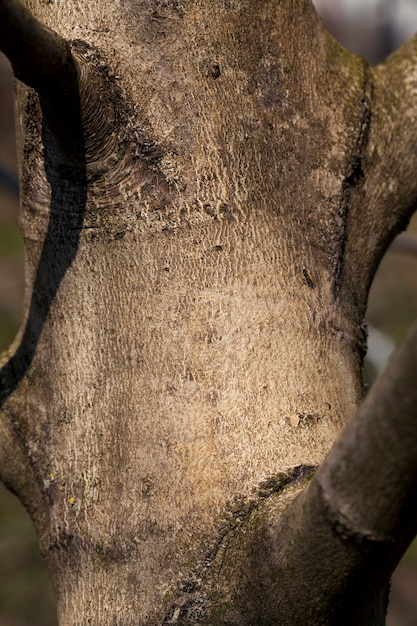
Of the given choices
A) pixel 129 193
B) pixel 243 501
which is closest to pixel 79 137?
pixel 129 193

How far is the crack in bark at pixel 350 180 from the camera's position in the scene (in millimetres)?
948

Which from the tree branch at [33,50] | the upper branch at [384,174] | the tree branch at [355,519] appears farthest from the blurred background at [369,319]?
the tree branch at [355,519]

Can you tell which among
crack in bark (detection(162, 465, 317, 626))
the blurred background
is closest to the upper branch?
crack in bark (detection(162, 465, 317, 626))

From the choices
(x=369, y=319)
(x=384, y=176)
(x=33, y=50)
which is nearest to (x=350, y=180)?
(x=384, y=176)

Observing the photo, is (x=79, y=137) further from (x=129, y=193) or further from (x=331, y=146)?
(x=331, y=146)

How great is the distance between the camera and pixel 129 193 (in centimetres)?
88

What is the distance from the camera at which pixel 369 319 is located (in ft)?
12.8

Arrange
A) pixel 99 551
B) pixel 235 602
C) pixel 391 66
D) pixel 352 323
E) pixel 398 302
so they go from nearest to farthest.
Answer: pixel 235 602 < pixel 99 551 < pixel 352 323 < pixel 391 66 < pixel 398 302

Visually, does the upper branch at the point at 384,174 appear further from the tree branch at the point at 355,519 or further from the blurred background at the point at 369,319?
the blurred background at the point at 369,319

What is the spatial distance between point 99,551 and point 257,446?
21cm

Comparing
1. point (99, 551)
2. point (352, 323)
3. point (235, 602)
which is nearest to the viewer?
point (235, 602)

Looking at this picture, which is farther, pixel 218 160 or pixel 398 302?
pixel 398 302

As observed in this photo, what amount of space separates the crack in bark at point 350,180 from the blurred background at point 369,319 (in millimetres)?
1029

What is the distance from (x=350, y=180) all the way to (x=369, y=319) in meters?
3.00
